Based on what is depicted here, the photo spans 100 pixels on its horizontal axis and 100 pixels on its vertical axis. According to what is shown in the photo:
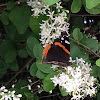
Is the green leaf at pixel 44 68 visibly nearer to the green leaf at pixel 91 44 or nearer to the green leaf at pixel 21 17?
the green leaf at pixel 91 44

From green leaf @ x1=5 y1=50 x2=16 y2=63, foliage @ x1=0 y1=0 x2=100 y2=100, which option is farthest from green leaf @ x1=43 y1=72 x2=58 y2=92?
green leaf @ x1=5 y1=50 x2=16 y2=63

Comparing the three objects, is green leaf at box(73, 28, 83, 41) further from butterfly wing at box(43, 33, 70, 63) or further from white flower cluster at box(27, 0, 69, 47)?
butterfly wing at box(43, 33, 70, 63)

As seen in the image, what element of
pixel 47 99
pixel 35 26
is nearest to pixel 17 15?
pixel 35 26

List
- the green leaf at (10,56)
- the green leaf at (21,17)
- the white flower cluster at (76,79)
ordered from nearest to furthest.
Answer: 1. the white flower cluster at (76,79)
2. the green leaf at (21,17)
3. the green leaf at (10,56)

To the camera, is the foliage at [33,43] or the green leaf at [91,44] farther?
the green leaf at [91,44]

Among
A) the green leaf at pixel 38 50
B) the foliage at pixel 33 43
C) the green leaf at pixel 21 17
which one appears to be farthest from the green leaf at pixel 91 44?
the green leaf at pixel 21 17

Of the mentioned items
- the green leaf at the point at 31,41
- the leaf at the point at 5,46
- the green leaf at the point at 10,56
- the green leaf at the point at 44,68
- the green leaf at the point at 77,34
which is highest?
the green leaf at the point at 77,34

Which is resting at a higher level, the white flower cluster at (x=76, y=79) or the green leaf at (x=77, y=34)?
the green leaf at (x=77, y=34)
